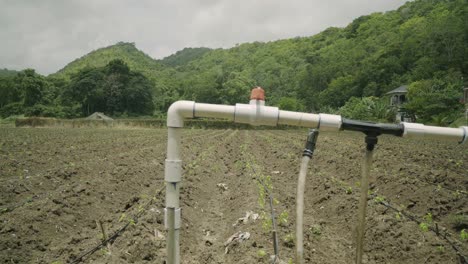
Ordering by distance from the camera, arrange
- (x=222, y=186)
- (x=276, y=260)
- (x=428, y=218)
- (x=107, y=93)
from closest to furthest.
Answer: (x=276, y=260) → (x=428, y=218) → (x=222, y=186) → (x=107, y=93)

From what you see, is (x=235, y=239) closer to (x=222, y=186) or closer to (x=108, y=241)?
(x=108, y=241)

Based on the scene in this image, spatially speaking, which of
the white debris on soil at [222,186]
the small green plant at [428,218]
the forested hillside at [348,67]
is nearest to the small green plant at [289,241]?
the small green plant at [428,218]

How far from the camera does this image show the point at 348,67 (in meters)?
87.2

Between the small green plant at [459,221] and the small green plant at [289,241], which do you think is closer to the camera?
the small green plant at [289,241]

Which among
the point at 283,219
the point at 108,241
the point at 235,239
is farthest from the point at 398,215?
the point at 108,241

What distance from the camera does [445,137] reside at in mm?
2291

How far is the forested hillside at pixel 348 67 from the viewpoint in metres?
51.1

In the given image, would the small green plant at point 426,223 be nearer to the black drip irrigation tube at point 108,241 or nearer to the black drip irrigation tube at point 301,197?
the black drip irrigation tube at point 301,197

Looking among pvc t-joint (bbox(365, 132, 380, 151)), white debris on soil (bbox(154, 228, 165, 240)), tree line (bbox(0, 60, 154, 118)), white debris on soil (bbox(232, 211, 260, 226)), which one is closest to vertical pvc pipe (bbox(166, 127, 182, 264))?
pvc t-joint (bbox(365, 132, 380, 151))

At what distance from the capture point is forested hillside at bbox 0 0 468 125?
5114cm

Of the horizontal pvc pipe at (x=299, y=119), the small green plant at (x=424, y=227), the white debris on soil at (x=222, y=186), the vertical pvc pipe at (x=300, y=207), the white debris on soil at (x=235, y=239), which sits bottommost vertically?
the white debris on soil at (x=222, y=186)

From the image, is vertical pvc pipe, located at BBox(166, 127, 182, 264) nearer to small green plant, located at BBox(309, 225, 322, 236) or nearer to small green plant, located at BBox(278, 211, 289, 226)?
small green plant, located at BBox(278, 211, 289, 226)

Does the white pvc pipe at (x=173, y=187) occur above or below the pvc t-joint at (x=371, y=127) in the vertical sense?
below

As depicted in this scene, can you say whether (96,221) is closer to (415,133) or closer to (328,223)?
(328,223)
